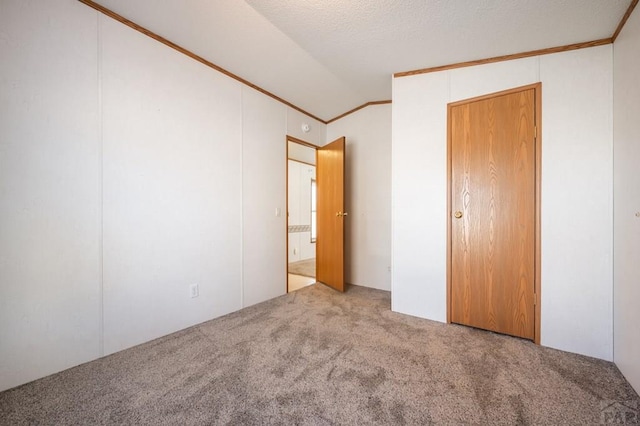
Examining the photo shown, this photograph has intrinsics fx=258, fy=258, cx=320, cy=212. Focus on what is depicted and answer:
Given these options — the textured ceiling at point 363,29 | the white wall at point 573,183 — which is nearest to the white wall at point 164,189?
the textured ceiling at point 363,29

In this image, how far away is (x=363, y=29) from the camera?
2061 millimetres

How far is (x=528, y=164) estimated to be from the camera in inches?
85.8

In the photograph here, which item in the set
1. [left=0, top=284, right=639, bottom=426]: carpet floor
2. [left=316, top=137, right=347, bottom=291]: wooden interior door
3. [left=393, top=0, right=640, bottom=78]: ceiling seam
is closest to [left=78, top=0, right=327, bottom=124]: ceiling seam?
[left=316, top=137, right=347, bottom=291]: wooden interior door

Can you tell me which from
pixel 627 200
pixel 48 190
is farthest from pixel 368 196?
pixel 48 190

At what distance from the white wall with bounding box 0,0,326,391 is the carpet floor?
318 mm

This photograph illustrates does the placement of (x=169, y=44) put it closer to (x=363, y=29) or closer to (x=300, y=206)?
(x=363, y=29)

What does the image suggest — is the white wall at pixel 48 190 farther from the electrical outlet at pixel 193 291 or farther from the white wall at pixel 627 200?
the white wall at pixel 627 200

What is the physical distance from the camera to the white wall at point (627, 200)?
1582 millimetres

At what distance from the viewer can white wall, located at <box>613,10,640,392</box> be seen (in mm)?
1582

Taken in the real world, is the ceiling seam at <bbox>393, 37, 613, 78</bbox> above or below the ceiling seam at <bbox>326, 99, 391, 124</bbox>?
below

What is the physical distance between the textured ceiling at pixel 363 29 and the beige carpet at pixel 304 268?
10.8 ft

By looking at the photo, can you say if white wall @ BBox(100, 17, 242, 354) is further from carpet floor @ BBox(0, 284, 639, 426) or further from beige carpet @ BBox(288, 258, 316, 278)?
beige carpet @ BBox(288, 258, 316, 278)

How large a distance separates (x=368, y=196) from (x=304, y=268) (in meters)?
2.20

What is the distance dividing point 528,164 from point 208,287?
10.2 feet
